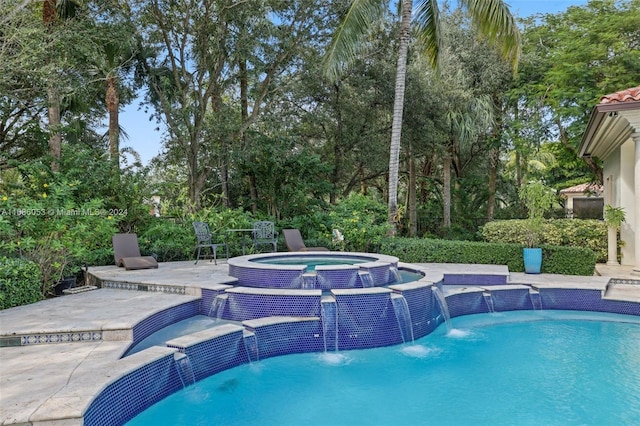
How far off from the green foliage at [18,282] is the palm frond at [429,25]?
11582 mm

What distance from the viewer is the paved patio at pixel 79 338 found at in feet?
10.1

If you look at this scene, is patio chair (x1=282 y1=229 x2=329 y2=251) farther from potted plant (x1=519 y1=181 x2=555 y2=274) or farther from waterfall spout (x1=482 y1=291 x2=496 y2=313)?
potted plant (x1=519 y1=181 x2=555 y2=274)

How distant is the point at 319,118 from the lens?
16.1 m

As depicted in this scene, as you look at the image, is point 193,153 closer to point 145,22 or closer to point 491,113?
point 145,22

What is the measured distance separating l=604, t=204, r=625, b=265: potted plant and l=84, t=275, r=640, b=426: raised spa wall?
358 centimetres

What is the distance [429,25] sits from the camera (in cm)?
1259

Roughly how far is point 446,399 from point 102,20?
1319 cm

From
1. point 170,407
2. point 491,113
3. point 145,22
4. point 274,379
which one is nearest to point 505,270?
point 274,379

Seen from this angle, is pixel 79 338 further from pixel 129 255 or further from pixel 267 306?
pixel 129 255

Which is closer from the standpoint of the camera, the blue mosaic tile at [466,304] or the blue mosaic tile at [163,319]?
the blue mosaic tile at [163,319]

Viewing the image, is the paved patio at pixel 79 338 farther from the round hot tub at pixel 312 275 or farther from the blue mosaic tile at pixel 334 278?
the blue mosaic tile at pixel 334 278

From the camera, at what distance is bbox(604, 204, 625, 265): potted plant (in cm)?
1050

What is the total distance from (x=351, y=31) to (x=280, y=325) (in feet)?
29.9

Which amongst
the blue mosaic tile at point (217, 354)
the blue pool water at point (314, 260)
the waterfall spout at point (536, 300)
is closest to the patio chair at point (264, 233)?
the blue pool water at point (314, 260)
